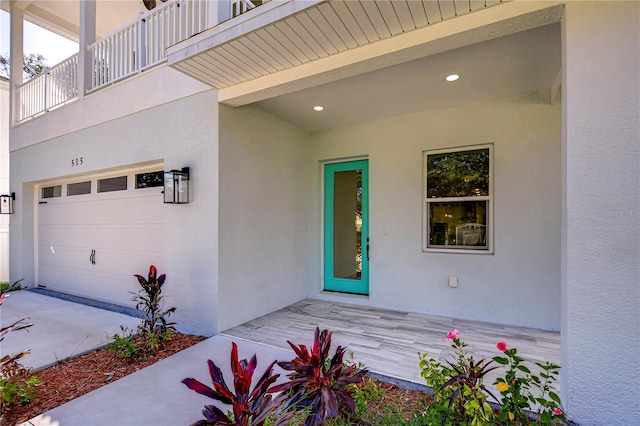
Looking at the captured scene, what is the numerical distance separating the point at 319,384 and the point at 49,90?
760 cm

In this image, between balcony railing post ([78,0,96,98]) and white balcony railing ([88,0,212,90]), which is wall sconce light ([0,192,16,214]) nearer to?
balcony railing post ([78,0,96,98])

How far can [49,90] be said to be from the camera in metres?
5.88

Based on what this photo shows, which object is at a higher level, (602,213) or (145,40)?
(145,40)

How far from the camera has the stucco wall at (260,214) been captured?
12.3 feet

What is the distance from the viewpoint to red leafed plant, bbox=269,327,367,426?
1.74m

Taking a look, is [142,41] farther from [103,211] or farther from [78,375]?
[78,375]

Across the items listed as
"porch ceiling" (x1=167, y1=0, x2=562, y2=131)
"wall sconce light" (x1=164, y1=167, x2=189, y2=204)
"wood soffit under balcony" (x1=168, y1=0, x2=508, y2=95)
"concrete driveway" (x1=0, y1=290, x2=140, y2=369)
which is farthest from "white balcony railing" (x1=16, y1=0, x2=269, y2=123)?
"concrete driveway" (x1=0, y1=290, x2=140, y2=369)

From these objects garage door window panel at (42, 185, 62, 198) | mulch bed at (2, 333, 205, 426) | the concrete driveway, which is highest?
garage door window panel at (42, 185, 62, 198)

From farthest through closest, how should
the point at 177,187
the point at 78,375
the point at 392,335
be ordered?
the point at 177,187 → the point at 392,335 → the point at 78,375

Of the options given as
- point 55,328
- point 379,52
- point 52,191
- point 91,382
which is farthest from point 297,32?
point 52,191

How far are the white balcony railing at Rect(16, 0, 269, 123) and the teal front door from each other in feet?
9.11

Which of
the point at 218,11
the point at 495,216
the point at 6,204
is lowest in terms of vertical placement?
the point at 495,216

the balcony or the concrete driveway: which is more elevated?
the balcony

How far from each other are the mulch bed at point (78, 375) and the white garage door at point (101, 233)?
145 cm
